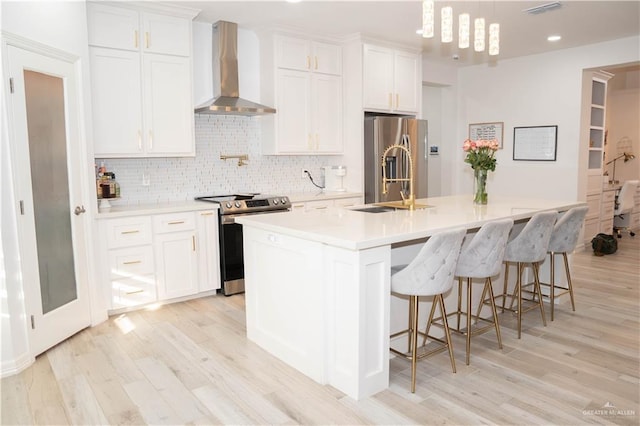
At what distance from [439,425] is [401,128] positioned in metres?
3.98

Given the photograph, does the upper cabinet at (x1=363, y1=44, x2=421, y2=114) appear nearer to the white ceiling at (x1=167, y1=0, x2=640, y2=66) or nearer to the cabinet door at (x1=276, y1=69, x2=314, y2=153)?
the white ceiling at (x1=167, y1=0, x2=640, y2=66)

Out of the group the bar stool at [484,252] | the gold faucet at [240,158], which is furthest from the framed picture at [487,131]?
the bar stool at [484,252]

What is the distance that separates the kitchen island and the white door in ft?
4.48

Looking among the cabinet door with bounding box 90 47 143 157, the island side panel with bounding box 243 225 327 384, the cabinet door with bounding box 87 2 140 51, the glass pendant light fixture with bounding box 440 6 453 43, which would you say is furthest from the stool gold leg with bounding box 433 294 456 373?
the cabinet door with bounding box 87 2 140 51

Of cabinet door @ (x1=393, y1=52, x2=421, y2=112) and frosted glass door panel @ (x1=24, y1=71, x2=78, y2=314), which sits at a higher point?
cabinet door @ (x1=393, y1=52, x2=421, y2=112)

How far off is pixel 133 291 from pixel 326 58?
3.26 metres

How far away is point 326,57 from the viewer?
5.49 m

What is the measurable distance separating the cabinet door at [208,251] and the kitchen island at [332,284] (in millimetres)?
1208

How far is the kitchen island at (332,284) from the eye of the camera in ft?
8.55

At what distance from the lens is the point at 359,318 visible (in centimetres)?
258

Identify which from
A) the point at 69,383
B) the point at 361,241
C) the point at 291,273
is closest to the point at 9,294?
the point at 69,383

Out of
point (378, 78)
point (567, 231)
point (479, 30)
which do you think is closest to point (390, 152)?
point (378, 78)

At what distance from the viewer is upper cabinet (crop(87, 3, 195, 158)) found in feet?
13.2

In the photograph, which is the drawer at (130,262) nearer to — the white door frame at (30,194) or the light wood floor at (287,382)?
the white door frame at (30,194)
